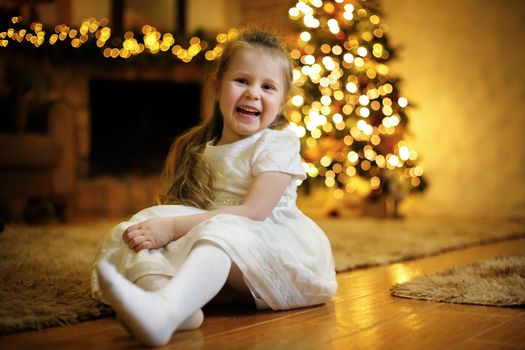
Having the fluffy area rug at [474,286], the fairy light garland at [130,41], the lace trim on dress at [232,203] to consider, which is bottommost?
the fluffy area rug at [474,286]

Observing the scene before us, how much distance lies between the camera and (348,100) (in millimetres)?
3316

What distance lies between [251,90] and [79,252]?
938mm

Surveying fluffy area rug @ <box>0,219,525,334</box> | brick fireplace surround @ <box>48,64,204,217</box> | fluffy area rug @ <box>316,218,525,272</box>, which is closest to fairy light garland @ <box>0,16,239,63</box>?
brick fireplace surround @ <box>48,64,204,217</box>

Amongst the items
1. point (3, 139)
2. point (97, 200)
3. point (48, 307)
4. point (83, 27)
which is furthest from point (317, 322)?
point (83, 27)

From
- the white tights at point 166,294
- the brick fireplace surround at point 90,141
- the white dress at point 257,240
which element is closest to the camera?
the white tights at point 166,294

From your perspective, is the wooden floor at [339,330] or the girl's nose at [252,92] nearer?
the wooden floor at [339,330]

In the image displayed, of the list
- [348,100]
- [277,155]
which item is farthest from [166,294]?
[348,100]

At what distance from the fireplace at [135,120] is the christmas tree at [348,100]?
1.64 metres

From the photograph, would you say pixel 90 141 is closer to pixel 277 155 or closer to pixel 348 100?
pixel 348 100

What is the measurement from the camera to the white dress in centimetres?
104

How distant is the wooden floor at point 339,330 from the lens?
0.93m

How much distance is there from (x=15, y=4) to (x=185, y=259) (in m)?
1.41

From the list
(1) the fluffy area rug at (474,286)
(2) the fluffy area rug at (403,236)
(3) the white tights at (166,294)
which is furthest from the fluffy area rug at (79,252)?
(1) the fluffy area rug at (474,286)

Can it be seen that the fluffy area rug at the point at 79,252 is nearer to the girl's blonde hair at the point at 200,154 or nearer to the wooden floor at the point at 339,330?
the wooden floor at the point at 339,330
